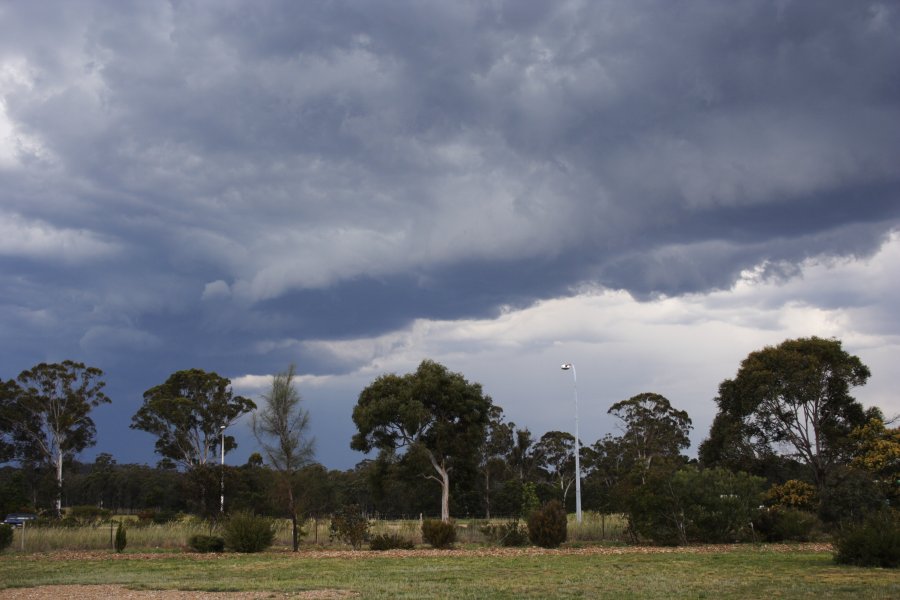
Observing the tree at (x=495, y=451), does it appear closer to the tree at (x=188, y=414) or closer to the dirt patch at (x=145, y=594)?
the tree at (x=188, y=414)

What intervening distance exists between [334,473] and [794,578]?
63.8 m

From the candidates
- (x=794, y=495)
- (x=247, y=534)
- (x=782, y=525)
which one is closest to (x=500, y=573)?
(x=247, y=534)

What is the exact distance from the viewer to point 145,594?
13711mm

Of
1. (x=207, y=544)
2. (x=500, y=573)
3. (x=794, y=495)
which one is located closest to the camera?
(x=500, y=573)

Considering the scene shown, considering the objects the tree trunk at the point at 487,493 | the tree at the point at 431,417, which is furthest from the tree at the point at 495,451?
the tree at the point at 431,417

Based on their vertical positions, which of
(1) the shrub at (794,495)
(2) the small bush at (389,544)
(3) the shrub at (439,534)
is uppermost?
(1) the shrub at (794,495)

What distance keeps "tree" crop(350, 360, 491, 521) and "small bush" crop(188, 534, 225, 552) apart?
46.8ft

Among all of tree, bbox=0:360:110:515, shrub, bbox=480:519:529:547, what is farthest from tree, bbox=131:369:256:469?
shrub, bbox=480:519:529:547

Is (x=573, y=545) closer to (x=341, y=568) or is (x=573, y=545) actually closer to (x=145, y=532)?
(x=341, y=568)

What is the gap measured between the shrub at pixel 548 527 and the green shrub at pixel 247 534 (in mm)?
9037

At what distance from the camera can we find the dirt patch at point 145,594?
1282 cm

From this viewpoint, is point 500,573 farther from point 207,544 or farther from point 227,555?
point 207,544

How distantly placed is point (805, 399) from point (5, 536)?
1249 inches

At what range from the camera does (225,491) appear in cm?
4206
